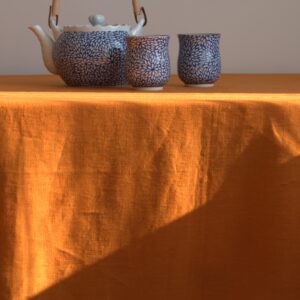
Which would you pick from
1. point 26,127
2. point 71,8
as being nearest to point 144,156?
point 26,127

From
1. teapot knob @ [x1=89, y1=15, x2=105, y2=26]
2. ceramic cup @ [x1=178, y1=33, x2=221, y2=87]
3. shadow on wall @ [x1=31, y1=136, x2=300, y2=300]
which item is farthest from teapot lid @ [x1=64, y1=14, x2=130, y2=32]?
shadow on wall @ [x1=31, y1=136, x2=300, y2=300]

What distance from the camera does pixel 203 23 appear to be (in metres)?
1.58

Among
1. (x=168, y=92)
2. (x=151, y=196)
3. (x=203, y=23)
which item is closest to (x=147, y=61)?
(x=168, y=92)

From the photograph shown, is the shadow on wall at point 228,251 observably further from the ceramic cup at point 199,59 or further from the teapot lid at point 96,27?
the teapot lid at point 96,27

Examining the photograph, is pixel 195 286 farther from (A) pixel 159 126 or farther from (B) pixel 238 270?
(A) pixel 159 126

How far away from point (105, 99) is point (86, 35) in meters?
0.22

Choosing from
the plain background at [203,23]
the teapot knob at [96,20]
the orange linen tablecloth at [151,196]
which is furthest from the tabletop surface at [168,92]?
the plain background at [203,23]

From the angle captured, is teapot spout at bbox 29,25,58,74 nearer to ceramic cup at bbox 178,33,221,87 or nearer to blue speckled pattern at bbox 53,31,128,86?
blue speckled pattern at bbox 53,31,128,86

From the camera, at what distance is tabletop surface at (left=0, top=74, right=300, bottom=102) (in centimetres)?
95

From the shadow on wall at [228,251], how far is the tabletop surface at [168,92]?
3.0 inches

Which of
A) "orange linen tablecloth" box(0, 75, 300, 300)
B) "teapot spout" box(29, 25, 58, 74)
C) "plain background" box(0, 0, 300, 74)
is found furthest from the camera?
"plain background" box(0, 0, 300, 74)

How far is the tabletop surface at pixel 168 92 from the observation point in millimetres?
950

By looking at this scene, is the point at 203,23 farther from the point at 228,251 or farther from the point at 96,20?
the point at 228,251

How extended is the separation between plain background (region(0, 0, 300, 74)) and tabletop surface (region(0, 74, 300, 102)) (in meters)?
0.33
